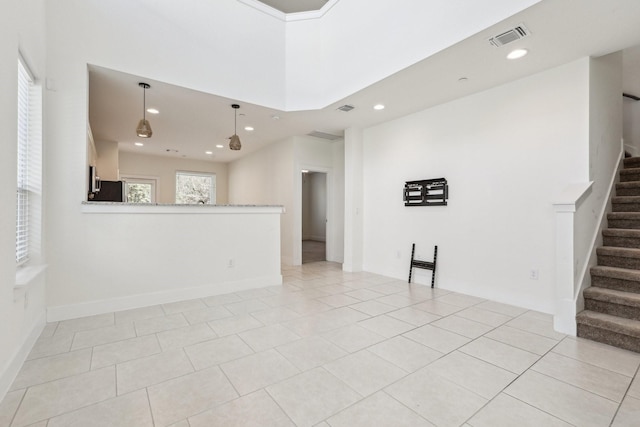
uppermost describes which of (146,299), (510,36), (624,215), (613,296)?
(510,36)

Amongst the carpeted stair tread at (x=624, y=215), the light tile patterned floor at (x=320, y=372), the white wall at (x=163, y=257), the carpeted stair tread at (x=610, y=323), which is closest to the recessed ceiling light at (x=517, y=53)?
the carpeted stair tread at (x=624, y=215)

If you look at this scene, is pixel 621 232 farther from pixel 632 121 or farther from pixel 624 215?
pixel 632 121

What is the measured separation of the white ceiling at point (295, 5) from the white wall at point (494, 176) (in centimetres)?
223

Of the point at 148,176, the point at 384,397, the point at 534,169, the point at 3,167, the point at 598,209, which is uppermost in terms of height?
the point at 148,176

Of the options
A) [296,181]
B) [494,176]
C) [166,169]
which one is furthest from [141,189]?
[494,176]

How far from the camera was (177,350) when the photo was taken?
94.7 inches

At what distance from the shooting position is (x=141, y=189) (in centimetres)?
851

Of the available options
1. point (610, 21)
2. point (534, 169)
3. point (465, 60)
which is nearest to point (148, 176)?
point (465, 60)

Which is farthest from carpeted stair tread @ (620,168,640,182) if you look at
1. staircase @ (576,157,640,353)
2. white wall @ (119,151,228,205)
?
white wall @ (119,151,228,205)

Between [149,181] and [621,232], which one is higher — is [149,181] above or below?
above

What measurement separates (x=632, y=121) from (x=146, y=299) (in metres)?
8.50

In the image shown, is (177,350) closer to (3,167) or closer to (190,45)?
(3,167)

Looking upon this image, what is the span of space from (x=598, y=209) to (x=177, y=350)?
14.9ft

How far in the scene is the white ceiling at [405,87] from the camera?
98.7 inches
